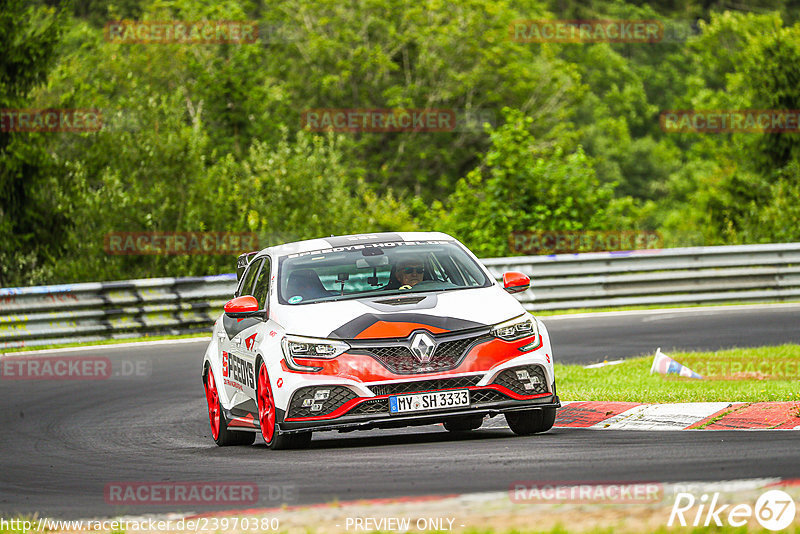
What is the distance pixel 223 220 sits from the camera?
1027 inches

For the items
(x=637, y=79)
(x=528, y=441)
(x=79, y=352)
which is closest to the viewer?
(x=528, y=441)

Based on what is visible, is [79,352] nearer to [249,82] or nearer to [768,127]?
[768,127]

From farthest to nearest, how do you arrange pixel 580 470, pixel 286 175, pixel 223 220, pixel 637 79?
pixel 637 79 → pixel 286 175 → pixel 223 220 → pixel 580 470

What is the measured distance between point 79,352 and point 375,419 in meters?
11.9

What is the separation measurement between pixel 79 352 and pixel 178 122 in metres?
7.75

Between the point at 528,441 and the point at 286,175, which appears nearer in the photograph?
the point at 528,441

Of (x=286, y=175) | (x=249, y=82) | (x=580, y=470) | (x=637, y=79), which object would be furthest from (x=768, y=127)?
(x=637, y=79)

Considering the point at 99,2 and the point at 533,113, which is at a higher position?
the point at 99,2
